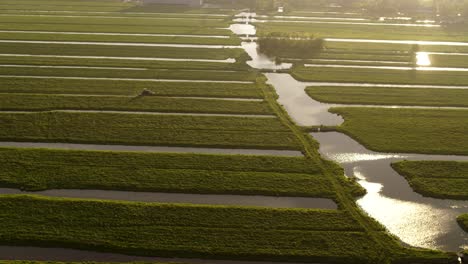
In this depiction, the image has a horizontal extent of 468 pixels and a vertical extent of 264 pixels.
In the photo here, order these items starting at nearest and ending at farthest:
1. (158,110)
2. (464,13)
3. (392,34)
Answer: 1. (158,110)
2. (392,34)
3. (464,13)

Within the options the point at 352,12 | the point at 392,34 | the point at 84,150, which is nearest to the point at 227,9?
the point at 352,12

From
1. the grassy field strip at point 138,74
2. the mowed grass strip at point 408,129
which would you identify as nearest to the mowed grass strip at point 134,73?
the grassy field strip at point 138,74

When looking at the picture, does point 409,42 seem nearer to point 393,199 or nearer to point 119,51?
point 119,51

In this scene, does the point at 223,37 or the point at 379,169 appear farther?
the point at 223,37

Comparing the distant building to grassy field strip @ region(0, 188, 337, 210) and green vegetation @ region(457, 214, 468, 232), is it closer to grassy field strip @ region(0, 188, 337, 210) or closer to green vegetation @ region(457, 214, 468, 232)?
grassy field strip @ region(0, 188, 337, 210)

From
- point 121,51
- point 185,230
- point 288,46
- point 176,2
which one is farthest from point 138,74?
point 176,2

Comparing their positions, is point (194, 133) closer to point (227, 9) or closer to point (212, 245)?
point (212, 245)
